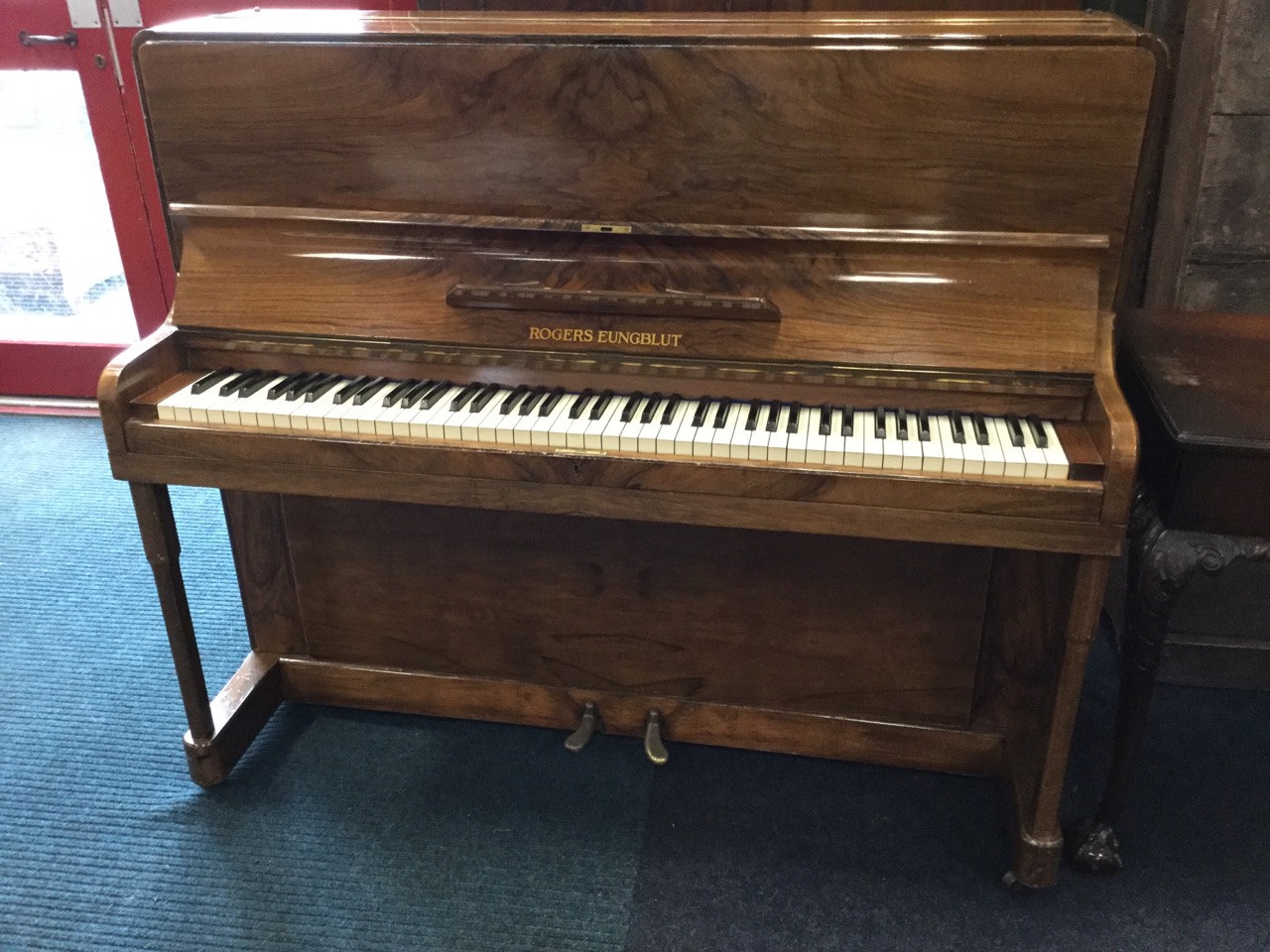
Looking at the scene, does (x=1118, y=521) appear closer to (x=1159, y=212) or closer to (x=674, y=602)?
→ (x=674, y=602)

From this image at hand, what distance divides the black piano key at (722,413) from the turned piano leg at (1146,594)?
1.97 ft

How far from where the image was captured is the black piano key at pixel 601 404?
1514 millimetres

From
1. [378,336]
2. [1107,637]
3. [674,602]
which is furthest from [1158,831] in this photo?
[378,336]

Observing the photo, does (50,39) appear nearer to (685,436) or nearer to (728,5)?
(728,5)

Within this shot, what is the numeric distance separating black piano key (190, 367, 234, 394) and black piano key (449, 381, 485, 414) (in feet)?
1.31

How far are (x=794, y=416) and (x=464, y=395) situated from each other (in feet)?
1.64

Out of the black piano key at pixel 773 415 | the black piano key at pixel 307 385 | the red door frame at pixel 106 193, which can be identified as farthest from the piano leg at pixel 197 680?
the red door frame at pixel 106 193

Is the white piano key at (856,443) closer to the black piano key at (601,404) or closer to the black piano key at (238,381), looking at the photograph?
the black piano key at (601,404)

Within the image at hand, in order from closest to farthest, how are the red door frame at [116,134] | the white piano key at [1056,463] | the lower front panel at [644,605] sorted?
the white piano key at [1056,463], the lower front panel at [644,605], the red door frame at [116,134]

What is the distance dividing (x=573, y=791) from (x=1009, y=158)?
129cm

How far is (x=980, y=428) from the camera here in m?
1.45

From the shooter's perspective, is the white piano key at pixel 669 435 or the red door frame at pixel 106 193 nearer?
the white piano key at pixel 669 435

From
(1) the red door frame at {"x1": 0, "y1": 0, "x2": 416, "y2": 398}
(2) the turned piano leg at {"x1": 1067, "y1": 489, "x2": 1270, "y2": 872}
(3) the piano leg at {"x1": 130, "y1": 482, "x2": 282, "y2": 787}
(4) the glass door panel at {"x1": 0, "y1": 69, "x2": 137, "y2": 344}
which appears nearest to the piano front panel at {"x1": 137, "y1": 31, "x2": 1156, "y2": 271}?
(2) the turned piano leg at {"x1": 1067, "y1": 489, "x2": 1270, "y2": 872}

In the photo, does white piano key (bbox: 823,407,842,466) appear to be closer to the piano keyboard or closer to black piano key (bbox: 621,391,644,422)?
the piano keyboard
